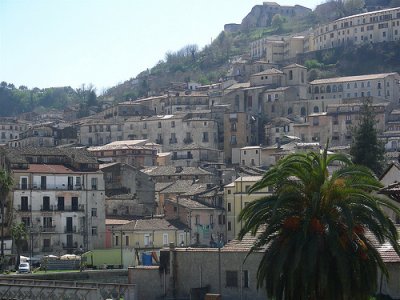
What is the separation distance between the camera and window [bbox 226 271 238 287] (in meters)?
48.8

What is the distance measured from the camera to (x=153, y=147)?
133 meters

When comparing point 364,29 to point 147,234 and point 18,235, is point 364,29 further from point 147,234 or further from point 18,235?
point 18,235

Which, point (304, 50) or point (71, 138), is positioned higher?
point (304, 50)

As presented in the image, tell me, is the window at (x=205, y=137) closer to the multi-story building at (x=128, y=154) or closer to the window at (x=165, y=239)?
the multi-story building at (x=128, y=154)

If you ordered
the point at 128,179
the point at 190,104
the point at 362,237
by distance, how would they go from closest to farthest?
the point at 362,237 → the point at 128,179 → the point at 190,104

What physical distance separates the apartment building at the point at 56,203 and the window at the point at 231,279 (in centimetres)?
3687

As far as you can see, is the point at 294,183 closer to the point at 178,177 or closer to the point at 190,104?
the point at 178,177

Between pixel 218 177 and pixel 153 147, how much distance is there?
26.5 meters

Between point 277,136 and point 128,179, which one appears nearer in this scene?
point 128,179

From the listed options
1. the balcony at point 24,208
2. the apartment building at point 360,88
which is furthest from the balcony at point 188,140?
the balcony at point 24,208

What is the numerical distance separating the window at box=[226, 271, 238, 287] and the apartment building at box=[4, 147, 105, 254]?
3687cm

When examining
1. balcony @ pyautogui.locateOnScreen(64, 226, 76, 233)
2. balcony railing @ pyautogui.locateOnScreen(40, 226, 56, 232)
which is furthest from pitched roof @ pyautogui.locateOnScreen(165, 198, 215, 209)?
balcony railing @ pyautogui.locateOnScreen(40, 226, 56, 232)

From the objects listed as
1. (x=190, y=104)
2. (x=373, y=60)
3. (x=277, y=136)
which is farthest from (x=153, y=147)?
(x=373, y=60)

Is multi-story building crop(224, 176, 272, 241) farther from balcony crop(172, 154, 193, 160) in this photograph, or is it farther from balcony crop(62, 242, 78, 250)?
balcony crop(172, 154, 193, 160)
